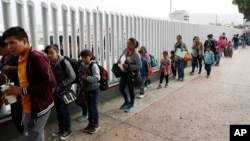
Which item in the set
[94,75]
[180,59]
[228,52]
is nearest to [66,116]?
[94,75]

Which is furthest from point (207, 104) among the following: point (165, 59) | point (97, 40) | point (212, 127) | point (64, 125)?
point (64, 125)

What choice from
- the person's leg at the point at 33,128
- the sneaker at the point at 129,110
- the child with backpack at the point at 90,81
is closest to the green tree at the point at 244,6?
the sneaker at the point at 129,110

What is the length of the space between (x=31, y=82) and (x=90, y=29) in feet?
10.1

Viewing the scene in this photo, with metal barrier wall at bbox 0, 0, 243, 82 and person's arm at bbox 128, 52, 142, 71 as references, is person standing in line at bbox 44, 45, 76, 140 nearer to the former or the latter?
metal barrier wall at bbox 0, 0, 243, 82

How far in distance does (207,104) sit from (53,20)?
154 inches

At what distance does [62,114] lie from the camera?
12.9 feet

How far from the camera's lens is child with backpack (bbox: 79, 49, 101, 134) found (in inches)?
159

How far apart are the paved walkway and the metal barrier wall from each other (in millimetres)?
1382

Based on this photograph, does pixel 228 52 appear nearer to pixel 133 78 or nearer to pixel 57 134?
pixel 133 78

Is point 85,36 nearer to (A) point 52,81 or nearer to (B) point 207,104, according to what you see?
(A) point 52,81

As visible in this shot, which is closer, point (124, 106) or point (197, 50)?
point (124, 106)

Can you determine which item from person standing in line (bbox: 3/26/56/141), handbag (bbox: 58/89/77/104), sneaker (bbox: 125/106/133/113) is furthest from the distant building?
person standing in line (bbox: 3/26/56/141)

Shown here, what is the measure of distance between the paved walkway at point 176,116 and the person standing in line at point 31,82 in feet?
4.79

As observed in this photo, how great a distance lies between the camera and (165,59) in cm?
759
